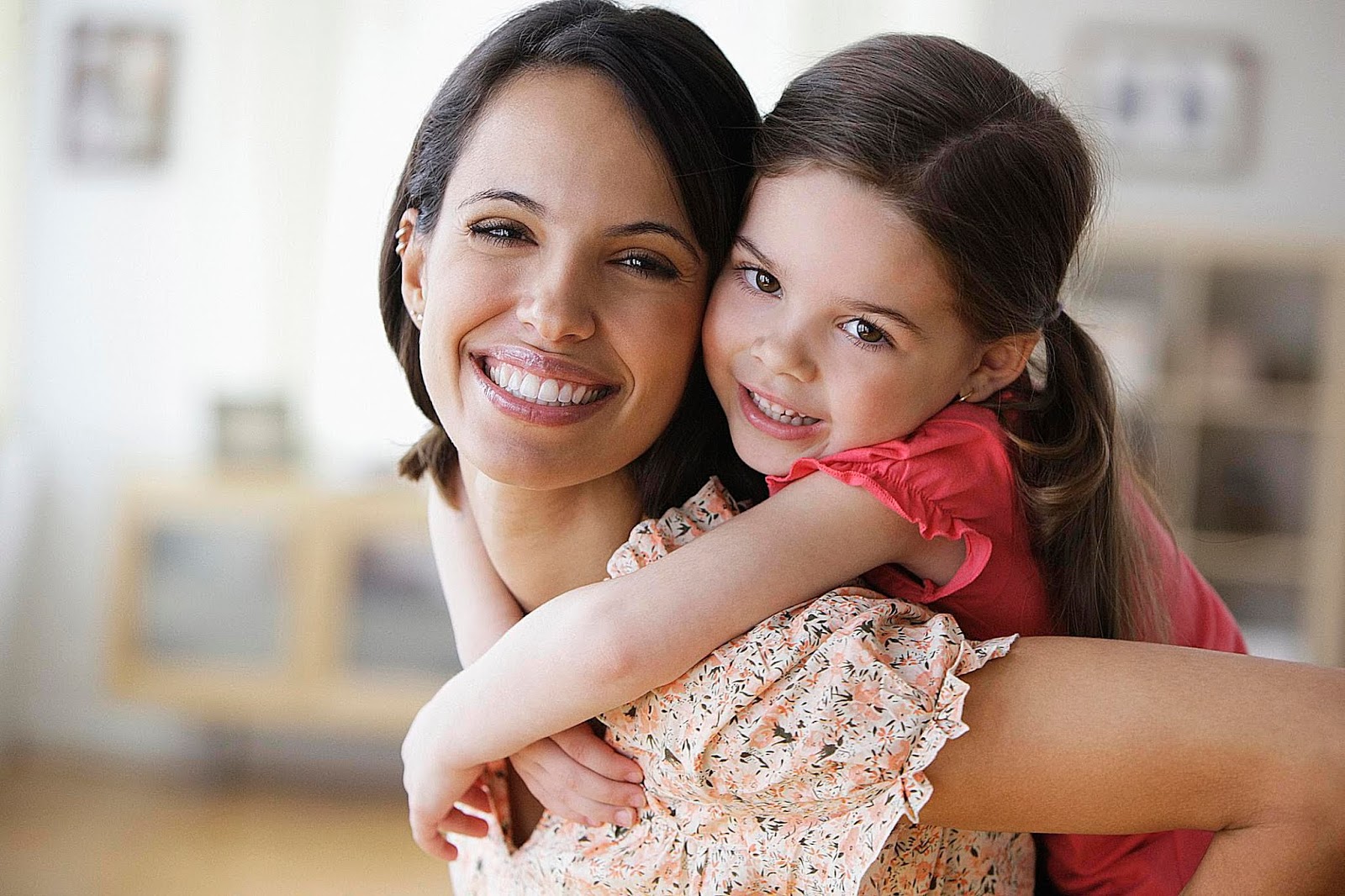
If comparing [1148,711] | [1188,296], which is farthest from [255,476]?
[1148,711]

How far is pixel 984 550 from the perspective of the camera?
96cm

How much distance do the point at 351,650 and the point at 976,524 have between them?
3.58m

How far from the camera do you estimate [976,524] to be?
989 millimetres

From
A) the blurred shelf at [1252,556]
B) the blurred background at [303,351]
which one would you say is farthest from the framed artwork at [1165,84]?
the blurred shelf at [1252,556]

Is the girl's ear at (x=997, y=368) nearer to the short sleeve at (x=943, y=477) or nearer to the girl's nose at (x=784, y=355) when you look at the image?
the short sleeve at (x=943, y=477)

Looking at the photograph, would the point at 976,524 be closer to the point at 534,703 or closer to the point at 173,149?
the point at 534,703

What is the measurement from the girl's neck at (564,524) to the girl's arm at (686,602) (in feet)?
0.41

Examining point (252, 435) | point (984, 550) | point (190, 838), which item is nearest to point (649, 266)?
point (984, 550)

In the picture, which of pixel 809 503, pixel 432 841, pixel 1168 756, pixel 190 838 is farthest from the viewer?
pixel 190 838

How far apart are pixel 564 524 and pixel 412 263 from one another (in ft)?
0.85

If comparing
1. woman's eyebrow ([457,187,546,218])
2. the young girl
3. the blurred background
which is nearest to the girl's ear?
the young girl

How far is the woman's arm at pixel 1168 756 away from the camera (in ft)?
2.69

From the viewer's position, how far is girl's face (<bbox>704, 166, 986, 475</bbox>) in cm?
98

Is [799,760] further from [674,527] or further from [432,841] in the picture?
[432,841]
